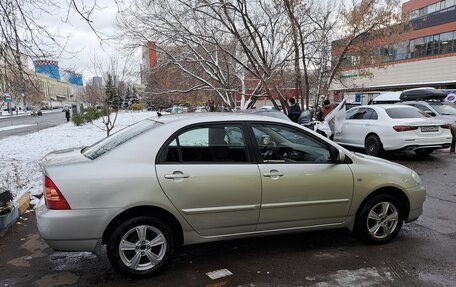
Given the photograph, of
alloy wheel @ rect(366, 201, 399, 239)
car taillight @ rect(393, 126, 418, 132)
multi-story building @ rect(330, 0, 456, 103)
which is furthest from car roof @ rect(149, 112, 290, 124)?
multi-story building @ rect(330, 0, 456, 103)

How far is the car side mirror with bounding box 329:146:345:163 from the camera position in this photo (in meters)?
4.02

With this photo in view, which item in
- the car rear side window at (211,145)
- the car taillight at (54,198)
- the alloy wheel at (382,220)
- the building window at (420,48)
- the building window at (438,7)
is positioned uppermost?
the building window at (438,7)

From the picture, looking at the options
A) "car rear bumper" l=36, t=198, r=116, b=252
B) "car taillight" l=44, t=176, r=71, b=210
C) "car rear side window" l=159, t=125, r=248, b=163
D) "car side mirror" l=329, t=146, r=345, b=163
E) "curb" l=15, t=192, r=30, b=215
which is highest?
"car rear side window" l=159, t=125, r=248, b=163

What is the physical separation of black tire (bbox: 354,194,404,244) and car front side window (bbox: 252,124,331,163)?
2.58 ft

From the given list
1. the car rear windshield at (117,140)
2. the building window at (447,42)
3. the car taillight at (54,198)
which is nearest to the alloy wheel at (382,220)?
the car rear windshield at (117,140)

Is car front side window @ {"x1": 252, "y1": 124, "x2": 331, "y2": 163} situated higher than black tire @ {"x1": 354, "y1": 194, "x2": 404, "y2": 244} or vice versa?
car front side window @ {"x1": 252, "y1": 124, "x2": 331, "y2": 163}

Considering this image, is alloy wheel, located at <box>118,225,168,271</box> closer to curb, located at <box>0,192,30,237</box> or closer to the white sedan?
curb, located at <box>0,192,30,237</box>

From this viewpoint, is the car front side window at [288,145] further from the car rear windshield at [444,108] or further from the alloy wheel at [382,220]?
the car rear windshield at [444,108]

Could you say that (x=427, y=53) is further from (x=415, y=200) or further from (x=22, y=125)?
(x=415, y=200)

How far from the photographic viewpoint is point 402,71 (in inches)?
1991

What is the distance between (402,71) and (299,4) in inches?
1647

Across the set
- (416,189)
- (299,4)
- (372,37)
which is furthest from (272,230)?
(372,37)

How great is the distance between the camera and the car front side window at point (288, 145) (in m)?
3.95

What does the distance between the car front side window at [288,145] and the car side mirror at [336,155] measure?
40mm
